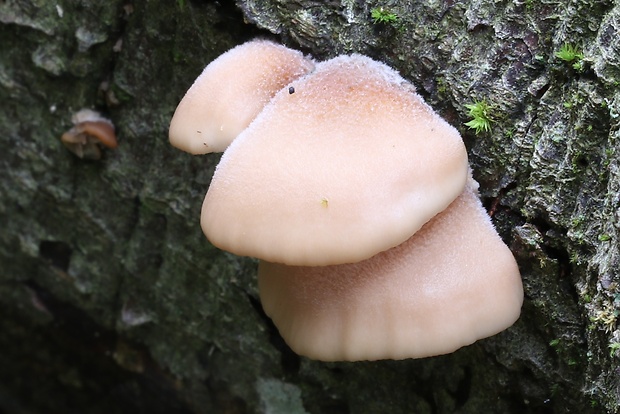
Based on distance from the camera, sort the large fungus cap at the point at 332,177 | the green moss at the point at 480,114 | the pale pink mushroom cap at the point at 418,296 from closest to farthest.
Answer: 1. the large fungus cap at the point at 332,177
2. the pale pink mushroom cap at the point at 418,296
3. the green moss at the point at 480,114

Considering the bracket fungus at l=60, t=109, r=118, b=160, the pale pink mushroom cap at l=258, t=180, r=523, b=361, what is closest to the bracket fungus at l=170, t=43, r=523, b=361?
the pale pink mushroom cap at l=258, t=180, r=523, b=361

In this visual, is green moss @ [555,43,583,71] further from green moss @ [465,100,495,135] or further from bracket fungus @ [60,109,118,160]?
bracket fungus @ [60,109,118,160]

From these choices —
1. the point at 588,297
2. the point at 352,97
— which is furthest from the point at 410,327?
the point at 352,97

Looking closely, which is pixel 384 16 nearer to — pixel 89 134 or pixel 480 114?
pixel 480 114

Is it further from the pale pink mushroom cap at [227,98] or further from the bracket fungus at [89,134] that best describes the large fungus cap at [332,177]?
the bracket fungus at [89,134]

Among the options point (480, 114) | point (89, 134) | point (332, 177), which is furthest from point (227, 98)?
point (89, 134)

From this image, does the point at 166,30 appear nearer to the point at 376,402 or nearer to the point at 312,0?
the point at 312,0

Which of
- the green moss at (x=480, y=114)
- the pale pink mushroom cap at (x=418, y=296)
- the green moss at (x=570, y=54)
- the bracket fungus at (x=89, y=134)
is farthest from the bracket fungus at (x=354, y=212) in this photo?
the bracket fungus at (x=89, y=134)
